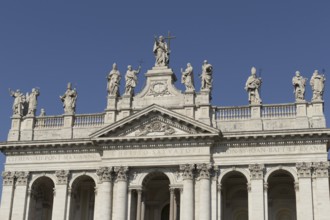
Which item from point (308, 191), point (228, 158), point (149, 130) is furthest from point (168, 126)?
point (308, 191)

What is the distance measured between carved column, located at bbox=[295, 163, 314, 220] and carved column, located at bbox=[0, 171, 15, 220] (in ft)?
61.6

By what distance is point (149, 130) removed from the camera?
4209cm

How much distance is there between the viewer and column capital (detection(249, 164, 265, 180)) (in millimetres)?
40156

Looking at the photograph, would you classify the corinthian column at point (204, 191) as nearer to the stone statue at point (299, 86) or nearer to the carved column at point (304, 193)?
the carved column at point (304, 193)

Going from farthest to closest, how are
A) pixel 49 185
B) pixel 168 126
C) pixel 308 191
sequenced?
pixel 49 185 < pixel 168 126 < pixel 308 191

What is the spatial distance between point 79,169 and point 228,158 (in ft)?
32.8

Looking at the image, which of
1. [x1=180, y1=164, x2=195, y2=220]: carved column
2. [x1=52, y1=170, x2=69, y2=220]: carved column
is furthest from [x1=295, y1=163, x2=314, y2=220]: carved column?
[x1=52, y1=170, x2=69, y2=220]: carved column

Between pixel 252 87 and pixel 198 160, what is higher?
pixel 252 87

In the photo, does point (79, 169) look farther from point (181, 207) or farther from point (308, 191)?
point (308, 191)

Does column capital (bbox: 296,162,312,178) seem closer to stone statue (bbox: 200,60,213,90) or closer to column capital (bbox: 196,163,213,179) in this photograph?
column capital (bbox: 196,163,213,179)

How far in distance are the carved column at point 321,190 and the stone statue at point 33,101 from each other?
19795 millimetres

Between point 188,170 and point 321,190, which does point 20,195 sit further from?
point 321,190

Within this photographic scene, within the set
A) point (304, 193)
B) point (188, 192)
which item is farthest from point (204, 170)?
point (304, 193)

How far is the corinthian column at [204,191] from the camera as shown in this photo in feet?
130
